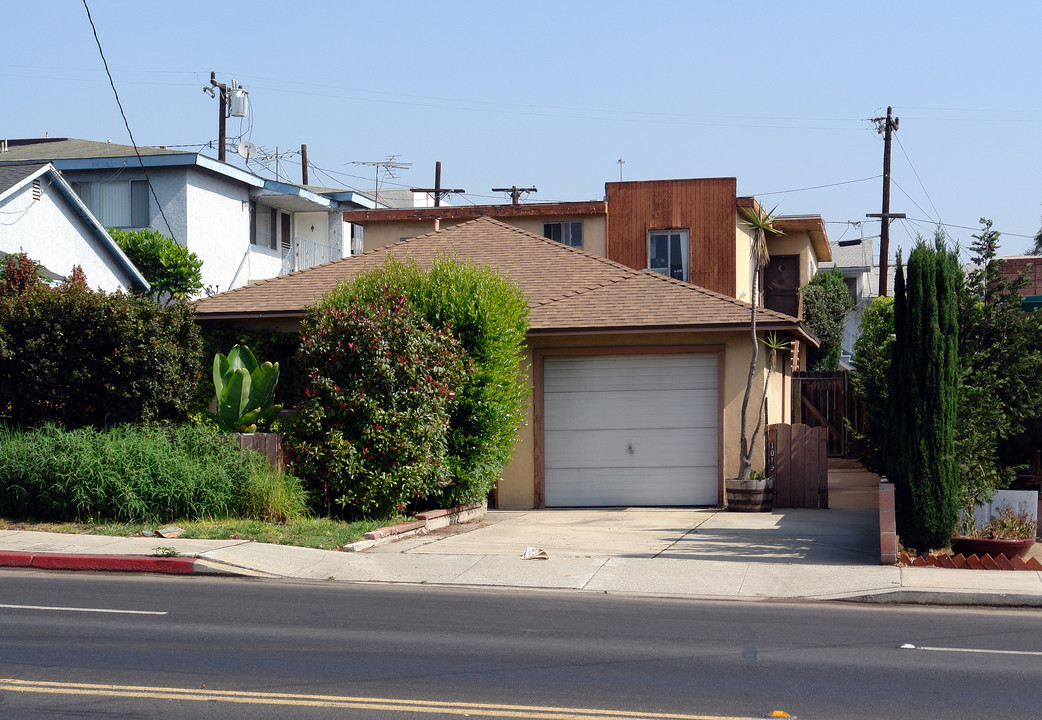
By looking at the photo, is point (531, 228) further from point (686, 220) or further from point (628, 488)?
point (628, 488)

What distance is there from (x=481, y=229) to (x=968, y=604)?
15.2 meters

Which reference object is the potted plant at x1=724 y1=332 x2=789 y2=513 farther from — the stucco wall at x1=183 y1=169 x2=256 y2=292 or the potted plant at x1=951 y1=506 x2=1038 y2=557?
the stucco wall at x1=183 y1=169 x2=256 y2=292

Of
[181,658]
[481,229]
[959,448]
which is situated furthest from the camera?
[481,229]

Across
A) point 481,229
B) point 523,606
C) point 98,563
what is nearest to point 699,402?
point 481,229

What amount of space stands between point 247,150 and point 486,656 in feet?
108

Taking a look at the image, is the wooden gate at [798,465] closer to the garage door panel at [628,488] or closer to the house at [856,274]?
the garage door panel at [628,488]

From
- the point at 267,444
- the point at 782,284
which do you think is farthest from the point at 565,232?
the point at 267,444

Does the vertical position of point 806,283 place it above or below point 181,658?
above

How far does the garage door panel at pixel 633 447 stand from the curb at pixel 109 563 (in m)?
8.15

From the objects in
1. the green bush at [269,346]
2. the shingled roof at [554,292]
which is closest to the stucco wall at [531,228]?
the shingled roof at [554,292]

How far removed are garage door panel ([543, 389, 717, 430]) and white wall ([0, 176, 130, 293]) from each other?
1156 centimetres

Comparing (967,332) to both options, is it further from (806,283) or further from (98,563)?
(806,283)

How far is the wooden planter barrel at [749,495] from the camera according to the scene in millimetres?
17125

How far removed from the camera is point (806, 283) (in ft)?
115
